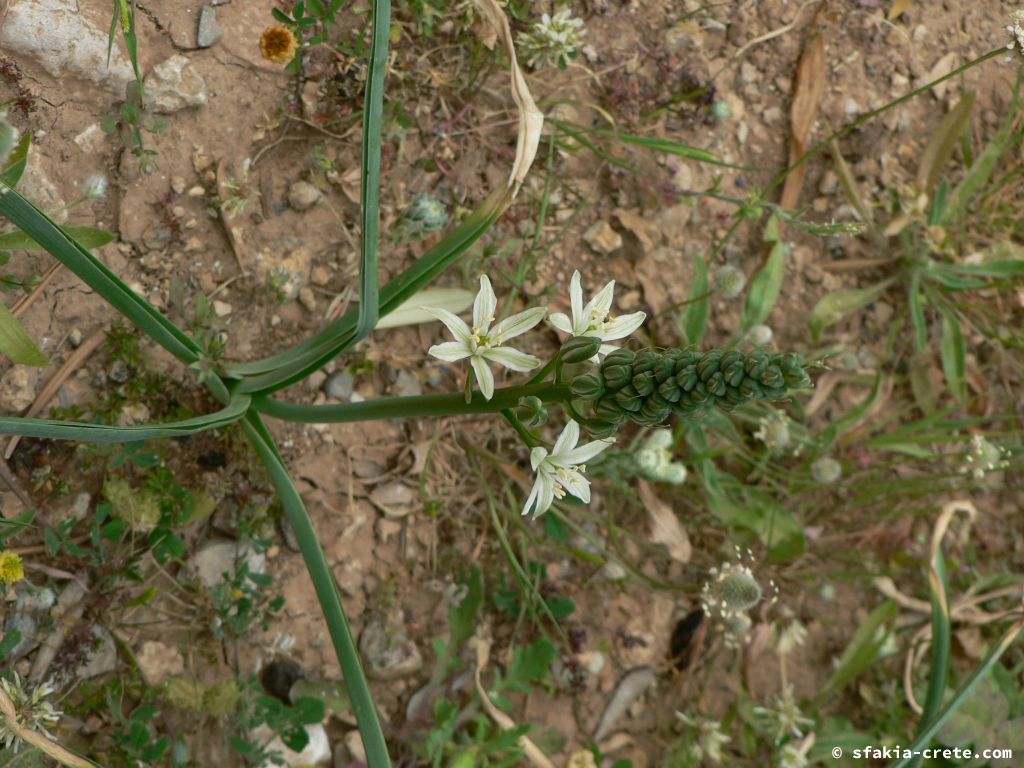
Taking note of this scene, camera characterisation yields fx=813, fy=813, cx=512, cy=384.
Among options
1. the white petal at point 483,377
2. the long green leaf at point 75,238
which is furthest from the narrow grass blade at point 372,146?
the long green leaf at point 75,238

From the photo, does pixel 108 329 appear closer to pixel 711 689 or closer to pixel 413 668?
pixel 413 668

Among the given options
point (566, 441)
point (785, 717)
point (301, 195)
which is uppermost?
point (301, 195)

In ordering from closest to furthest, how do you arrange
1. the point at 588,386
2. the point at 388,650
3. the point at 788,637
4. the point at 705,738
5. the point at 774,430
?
the point at 588,386 < the point at 388,650 < the point at 705,738 < the point at 774,430 < the point at 788,637

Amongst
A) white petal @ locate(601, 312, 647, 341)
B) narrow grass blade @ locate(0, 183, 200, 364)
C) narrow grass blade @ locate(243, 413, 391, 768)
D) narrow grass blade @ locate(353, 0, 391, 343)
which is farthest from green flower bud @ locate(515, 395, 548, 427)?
narrow grass blade @ locate(0, 183, 200, 364)

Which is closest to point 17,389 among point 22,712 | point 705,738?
point 22,712

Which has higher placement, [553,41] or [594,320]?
[553,41]

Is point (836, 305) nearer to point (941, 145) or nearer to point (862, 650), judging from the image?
point (941, 145)

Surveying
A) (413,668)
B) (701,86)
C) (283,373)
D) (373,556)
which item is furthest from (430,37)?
(413,668)
